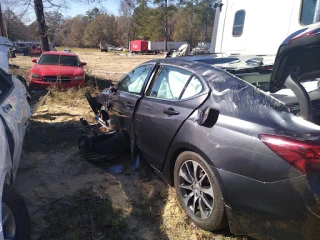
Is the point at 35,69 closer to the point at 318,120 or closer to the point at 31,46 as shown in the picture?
the point at 318,120

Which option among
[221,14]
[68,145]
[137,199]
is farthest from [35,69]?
[137,199]

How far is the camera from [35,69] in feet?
31.8

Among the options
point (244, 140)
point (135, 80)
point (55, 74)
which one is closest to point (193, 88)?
point (244, 140)

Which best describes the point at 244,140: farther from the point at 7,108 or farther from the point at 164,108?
the point at 7,108

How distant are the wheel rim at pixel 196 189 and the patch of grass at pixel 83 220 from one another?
679 millimetres

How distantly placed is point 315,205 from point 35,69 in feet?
31.3

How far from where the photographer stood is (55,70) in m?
9.65

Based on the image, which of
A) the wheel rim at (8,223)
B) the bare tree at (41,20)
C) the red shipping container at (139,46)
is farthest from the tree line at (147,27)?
the wheel rim at (8,223)

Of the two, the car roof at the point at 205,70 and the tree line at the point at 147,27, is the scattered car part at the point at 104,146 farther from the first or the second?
the tree line at the point at 147,27

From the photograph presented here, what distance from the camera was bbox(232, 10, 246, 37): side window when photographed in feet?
20.0

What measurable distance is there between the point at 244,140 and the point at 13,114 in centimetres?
264

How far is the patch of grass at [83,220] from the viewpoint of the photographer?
274 centimetres

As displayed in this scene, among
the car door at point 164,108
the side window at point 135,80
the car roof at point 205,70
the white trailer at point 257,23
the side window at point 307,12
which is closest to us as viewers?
the car roof at point 205,70

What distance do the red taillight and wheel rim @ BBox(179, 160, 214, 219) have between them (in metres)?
0.73
